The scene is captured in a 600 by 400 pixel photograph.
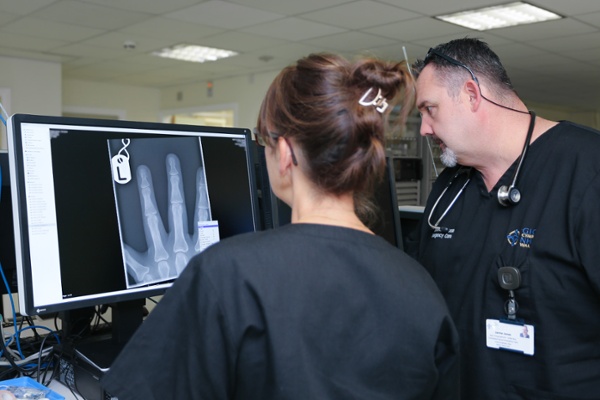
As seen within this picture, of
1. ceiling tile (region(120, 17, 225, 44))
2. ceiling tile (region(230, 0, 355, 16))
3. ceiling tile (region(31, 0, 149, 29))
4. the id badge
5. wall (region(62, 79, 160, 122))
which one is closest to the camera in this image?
the id badge

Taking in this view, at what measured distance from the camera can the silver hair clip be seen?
0.80 m

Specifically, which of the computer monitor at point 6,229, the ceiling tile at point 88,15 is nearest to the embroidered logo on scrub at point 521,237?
the computer monitor at point 6,229

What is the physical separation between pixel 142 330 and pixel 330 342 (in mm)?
241

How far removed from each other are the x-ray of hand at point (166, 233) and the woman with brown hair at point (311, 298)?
0.39m

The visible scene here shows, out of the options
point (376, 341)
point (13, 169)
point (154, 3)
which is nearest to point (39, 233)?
point (13, 169)

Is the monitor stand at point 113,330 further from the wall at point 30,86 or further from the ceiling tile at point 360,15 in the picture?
the wall at point 30,86

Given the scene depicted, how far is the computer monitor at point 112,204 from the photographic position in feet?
3.22

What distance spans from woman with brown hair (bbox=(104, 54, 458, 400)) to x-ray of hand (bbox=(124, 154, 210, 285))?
39 centimetres

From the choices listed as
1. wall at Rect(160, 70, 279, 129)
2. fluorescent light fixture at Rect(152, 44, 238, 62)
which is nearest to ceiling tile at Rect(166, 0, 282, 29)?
fluorescent light fixture at Rect(152, 44, 238, 62)

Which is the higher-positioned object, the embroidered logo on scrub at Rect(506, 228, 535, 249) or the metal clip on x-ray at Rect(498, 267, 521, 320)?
the embroidered logo on scrub at Rect(506, 228, 535, 249)

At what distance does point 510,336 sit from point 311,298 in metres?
0.67

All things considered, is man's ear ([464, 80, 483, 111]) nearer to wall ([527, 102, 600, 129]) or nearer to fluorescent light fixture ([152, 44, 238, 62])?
fluorescent light fixture ([152, 44, 238, 62])

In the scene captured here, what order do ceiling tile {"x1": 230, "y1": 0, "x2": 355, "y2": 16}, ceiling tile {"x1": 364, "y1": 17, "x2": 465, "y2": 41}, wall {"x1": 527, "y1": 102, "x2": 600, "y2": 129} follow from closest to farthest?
1. ceiling tile {"x1": 230, "y1": 0, "x2": 355, "y2": 16}
2. ceiling tile {"x1": 364, "y1": 17, "x2": 465, "y2": 41}
3. wall {"x1": 527, "y1": 102, "x2": 600, "y2": 129}

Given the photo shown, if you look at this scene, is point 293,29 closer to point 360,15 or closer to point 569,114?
point 360,15
